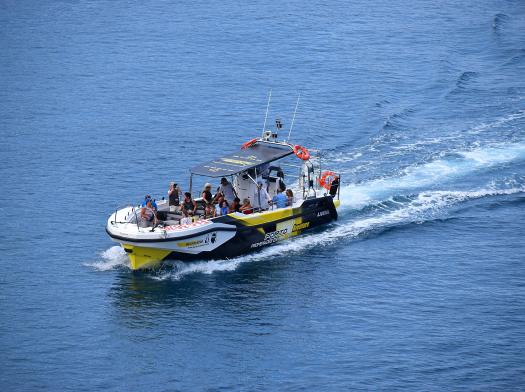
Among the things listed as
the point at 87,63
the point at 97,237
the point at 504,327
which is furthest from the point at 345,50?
the point at 504,327

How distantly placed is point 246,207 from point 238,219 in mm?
1294

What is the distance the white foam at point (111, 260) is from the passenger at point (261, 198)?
6.69m

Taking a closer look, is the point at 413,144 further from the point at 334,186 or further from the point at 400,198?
the point at 334,186

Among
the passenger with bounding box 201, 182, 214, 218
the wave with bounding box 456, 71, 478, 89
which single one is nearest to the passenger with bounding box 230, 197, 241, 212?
the passenger with bounding box 201, 182, 214, 218

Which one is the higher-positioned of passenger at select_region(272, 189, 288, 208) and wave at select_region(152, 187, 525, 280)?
passenger at select_region(272, 189, 288, 208)

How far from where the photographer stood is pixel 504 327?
44.1 metres

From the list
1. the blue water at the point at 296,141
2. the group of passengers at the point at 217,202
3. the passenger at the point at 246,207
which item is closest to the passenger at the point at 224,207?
the group of passengers at the point at 217,202

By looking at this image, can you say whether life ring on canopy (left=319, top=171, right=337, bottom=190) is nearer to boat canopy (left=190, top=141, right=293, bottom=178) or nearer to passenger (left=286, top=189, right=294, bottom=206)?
boat canopy (left=190, top=141, right=293, bottom=178)

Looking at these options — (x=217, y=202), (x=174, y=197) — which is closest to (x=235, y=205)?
(x=217, y=202)

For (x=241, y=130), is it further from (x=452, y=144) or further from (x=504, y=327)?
(x=504, y=327)

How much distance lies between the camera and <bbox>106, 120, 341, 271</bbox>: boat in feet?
157

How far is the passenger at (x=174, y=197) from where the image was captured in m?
50.4

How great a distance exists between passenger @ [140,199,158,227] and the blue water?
2.31 m

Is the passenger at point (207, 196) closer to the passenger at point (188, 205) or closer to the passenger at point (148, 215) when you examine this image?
the passenger at point (188, 205)
